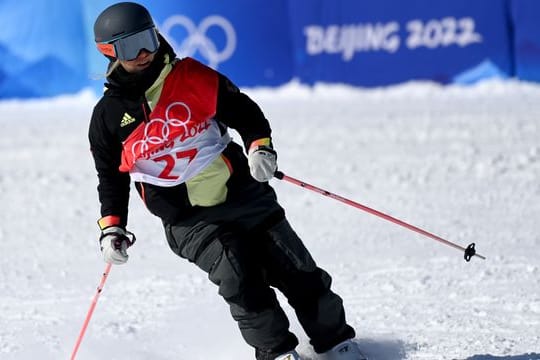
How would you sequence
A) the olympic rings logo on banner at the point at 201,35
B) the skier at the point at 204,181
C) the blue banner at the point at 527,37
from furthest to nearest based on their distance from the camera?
1. the olympic rings logo on banner at the point at 201,35
2. the blue banner at the point at 527,37
3. the skier at the point at 204,181

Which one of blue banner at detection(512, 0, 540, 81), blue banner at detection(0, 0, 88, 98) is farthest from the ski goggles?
blue banner at detection(0, 0, 88, 98)

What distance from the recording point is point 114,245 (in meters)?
3.40

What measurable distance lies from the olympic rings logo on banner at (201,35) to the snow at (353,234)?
34.0 inches

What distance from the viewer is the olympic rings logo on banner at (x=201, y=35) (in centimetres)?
1063

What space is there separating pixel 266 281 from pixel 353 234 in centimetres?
259

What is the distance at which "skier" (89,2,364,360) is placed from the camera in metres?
3.29

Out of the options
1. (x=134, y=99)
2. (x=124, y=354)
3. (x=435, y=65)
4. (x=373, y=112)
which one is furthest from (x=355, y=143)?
(x=134, y=99)

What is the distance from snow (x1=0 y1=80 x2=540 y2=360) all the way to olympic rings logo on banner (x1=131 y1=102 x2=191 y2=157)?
1.16 meters

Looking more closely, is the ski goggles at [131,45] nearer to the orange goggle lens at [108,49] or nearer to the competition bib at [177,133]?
the orange goggle lens at [108,49]

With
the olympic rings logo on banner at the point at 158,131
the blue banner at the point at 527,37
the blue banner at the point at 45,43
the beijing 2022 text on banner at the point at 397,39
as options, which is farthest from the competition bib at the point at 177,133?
the blue banner at the point at 45,43

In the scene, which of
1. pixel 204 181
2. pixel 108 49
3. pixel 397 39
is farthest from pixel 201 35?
pixel 108 49

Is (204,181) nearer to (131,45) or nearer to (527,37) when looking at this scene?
(131,45)

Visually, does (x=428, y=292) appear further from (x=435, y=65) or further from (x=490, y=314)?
(x=435, y=65)

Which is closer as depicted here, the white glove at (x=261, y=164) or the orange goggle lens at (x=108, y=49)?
the orange goggle lens at (x=108, y=49)
